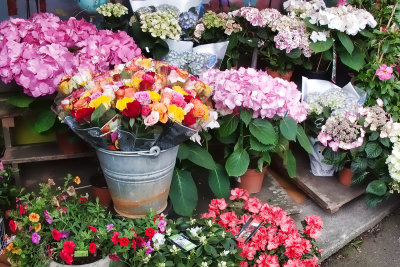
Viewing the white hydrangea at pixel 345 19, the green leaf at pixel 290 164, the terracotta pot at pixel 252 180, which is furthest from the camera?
the white hydrangea at pixel 345 19

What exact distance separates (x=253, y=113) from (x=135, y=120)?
40.5 inches

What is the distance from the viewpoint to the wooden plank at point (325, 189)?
3.41 m

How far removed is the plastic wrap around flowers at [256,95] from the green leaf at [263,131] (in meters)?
0.05

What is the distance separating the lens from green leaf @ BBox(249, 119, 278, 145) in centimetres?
292

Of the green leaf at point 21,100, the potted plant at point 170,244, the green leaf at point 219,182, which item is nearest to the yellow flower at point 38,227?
the potted plant at point 170,244

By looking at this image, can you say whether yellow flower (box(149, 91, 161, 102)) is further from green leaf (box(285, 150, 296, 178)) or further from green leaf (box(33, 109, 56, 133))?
green leaf (box(285, 150, 296, 178))

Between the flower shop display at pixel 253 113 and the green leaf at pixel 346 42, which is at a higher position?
the green leaf at pixel 346 42

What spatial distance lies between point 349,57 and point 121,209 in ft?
7.96

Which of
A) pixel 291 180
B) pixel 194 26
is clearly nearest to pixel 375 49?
pixel 291 180

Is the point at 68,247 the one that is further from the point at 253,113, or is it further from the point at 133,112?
the point at 253,113

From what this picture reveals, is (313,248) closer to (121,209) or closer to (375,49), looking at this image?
(121,209)

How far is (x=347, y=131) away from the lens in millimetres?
3359

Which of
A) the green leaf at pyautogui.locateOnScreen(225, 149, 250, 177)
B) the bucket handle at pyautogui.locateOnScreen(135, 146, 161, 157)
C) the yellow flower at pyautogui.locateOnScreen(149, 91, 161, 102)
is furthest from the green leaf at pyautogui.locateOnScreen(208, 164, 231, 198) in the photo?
the yellow flower at pyautogui.locateOnScreen(149, 91, 161, 102)

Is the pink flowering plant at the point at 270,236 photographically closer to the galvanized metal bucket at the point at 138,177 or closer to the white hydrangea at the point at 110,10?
the galvanized metal bucket at the point at 138,177
